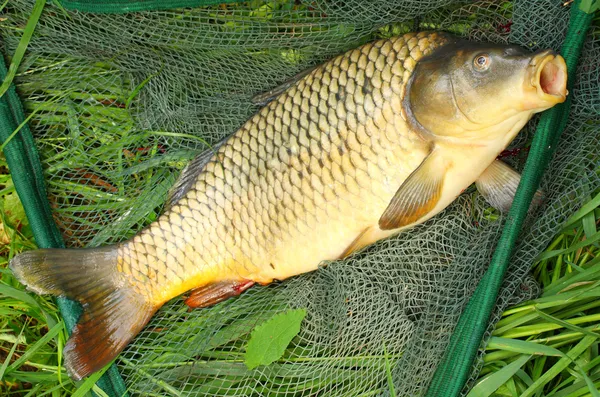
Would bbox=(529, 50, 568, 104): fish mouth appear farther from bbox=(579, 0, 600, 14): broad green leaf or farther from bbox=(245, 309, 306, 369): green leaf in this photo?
bbox=(245, 309, 306, 369): green leaf

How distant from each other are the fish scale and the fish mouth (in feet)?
1.07

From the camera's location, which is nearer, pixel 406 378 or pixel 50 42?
pixel 406 378

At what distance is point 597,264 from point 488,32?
31.6 inches

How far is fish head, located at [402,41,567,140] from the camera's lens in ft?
5.70

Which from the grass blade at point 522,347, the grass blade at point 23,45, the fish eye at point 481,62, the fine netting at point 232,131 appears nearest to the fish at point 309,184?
the fish eye at point 481,62

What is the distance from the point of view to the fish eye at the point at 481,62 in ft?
Answer: 5.90

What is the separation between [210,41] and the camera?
2205 mm

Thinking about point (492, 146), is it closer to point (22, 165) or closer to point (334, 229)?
→ point (334, 229)

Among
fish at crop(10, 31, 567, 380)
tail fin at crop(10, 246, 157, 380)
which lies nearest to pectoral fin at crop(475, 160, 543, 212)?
fish at crop(10, 31, 567, 380)

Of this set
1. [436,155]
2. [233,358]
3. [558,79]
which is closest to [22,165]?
[233,358]

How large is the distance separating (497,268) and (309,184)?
2.03 feet

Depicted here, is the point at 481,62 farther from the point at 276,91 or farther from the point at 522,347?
the point at 522,347

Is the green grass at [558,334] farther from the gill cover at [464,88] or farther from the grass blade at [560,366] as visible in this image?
the gill cover at [464,88]

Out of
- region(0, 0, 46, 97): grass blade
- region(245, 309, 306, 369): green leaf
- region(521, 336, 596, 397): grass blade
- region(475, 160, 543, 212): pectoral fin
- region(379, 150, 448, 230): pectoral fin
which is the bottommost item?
region(521, 336, 596, 397): grass blade
